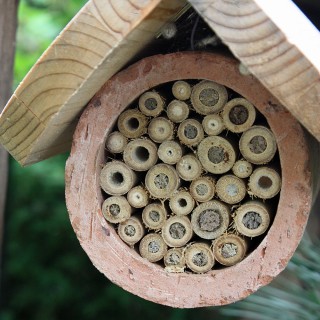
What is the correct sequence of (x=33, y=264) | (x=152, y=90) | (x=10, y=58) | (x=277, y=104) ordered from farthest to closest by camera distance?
(x=33, y=264), (x=10, y=58), (x=152, y=90), (x=277, y=104)

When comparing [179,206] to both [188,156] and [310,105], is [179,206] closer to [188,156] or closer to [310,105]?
[188,156]

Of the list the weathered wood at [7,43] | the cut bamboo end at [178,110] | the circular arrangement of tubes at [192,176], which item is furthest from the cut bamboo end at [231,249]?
the weathered wood at [7,43]

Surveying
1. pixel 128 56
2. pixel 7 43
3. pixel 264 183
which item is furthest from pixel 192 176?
pixel 7 43

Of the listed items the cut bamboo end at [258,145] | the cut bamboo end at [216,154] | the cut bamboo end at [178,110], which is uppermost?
the cut bamboo end at [258,145]

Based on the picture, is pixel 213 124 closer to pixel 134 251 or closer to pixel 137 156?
pixel 137 156

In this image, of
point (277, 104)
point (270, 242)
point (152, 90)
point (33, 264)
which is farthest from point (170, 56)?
point (33, 264)

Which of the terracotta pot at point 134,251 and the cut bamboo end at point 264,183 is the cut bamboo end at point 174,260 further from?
the cut bamboo end at point 264,183
